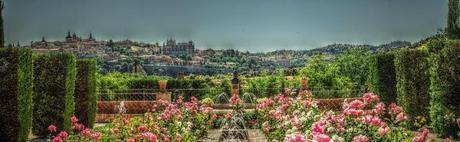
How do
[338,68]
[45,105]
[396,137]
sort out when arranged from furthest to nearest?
[338,68]
[45,105]
[396,137]

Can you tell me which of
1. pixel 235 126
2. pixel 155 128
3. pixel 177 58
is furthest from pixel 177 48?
pixel 155 128

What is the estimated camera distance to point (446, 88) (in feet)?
36.6

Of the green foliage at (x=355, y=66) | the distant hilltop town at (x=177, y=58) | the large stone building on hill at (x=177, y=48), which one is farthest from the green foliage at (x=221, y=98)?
the large stone building on hill at (x=177, y=48)

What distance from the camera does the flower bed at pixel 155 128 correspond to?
6.91 metres

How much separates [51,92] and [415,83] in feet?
29.3

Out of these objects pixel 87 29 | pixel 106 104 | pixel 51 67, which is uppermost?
pixel 87 29

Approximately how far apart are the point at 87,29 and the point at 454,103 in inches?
1433

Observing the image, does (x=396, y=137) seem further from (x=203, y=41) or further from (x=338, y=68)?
(x=203, y=41)

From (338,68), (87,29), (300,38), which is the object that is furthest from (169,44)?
(338,68)

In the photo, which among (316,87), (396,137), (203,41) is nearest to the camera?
(396,137)

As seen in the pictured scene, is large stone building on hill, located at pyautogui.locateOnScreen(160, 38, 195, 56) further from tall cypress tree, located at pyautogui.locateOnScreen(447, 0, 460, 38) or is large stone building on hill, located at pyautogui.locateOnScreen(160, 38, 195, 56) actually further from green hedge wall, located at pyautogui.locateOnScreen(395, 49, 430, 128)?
green hedge wall, located at pyautogui.locateOnScreen(395, 49, 430, 128)

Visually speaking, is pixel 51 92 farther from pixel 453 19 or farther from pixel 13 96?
pixel 453 19

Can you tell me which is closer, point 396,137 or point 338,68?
point 396,137

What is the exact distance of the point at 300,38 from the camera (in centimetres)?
3606
